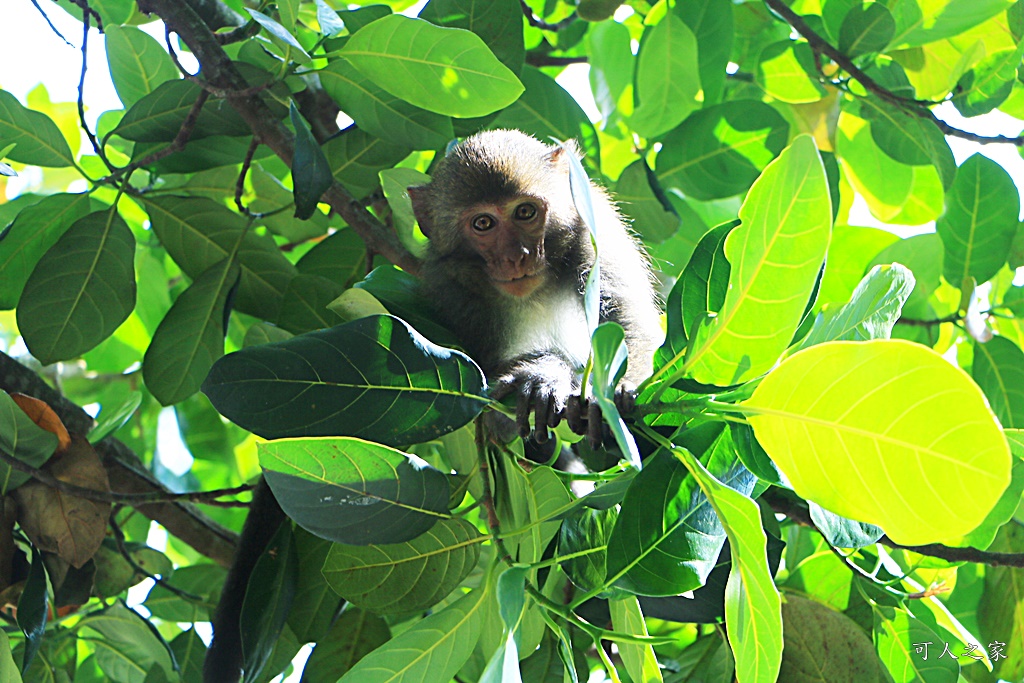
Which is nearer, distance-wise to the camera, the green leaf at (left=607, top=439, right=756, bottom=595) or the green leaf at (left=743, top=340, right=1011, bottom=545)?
the green leaf at (left=743, top=340, right=1011, bottom=545)

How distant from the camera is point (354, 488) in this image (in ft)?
4.62

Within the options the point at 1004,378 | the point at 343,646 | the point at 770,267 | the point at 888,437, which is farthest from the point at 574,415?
the point at 1004,378

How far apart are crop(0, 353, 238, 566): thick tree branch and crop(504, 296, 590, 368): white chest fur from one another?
1.08 meters

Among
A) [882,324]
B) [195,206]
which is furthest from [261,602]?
[882,324]

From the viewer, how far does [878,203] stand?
9.91 ft

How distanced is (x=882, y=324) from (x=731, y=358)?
0.96 feet

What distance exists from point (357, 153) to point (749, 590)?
182 cm

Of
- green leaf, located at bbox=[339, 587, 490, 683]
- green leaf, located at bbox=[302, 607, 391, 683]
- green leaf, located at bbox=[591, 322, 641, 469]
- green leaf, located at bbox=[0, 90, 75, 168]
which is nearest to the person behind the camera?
green leaf, located at bbox=[591, 322, 641, 469]

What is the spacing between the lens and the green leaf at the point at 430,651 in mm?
1467

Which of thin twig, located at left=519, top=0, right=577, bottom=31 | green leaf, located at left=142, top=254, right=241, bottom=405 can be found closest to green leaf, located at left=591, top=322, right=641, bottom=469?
green leaf, located at left=142, top=254, right=241, bottom=405

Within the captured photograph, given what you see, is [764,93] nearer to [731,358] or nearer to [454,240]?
[454,240]

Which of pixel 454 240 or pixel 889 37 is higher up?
pixel 889 37

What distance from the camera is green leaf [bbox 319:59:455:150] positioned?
2285mm

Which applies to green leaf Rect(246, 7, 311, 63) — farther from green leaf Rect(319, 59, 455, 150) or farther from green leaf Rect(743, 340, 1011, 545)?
green leaf Rect(743, 340, 1011, 545)
